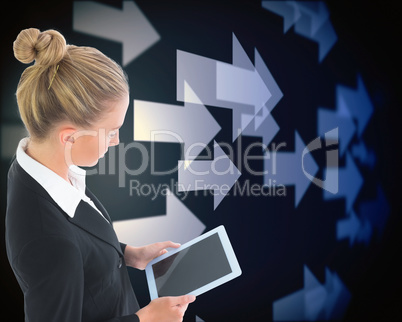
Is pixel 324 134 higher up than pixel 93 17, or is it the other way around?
pixel 93 17

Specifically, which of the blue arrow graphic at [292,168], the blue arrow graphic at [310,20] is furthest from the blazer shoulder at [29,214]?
the blue arrow graphic at [310,20]

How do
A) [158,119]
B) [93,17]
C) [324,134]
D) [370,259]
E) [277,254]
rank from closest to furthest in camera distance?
1. [93,17]
2. [158,119]
3. [277,254]
4. [324,134]
5. [370,259]

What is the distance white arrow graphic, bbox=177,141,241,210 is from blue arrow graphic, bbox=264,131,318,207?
0.21 m

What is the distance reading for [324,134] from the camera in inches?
73.6

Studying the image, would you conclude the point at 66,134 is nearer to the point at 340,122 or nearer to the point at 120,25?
the point at 120,25

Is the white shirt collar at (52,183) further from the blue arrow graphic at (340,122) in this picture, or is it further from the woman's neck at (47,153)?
the blue arrow graphic at (340,122)

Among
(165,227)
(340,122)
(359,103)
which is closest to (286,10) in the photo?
(340,122)

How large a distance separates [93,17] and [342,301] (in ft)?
6.49

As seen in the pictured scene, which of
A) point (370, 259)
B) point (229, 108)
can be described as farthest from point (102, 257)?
point (370, 259)

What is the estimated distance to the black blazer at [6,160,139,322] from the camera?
519 mm

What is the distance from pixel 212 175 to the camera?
1362mm

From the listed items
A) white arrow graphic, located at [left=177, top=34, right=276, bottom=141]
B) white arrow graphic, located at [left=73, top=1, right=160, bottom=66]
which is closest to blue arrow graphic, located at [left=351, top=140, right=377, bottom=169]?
white arrow graphic, located at [left=177, top=34, right=276, bottom=141]

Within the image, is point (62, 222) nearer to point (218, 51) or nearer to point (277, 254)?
point (218, 51)

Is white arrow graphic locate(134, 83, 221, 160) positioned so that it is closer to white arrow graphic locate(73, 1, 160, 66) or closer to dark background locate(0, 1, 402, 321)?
dark background locate(0, 1, 402, 321)
